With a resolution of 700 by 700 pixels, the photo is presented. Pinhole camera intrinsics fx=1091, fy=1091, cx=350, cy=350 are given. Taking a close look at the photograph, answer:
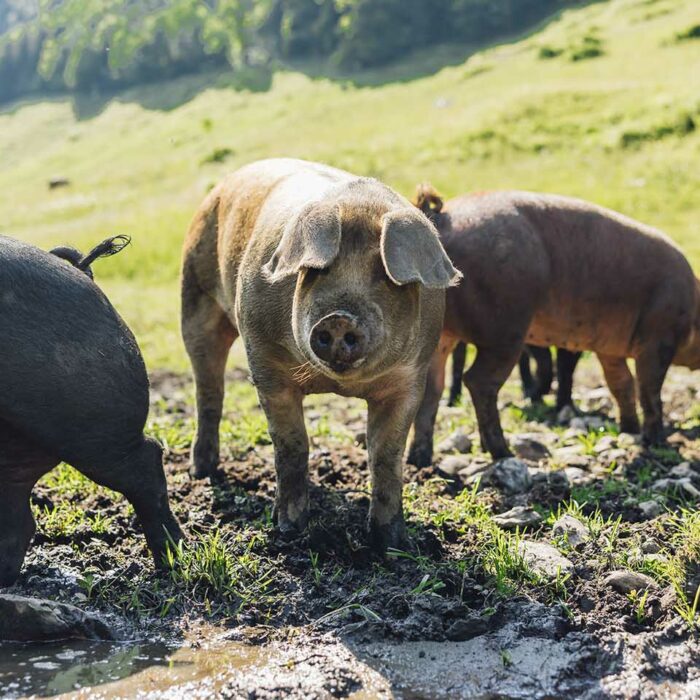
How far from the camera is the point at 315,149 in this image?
26.0 m

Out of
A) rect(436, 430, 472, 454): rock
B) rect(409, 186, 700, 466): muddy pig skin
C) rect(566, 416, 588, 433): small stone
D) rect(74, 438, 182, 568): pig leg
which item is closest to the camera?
rect(74, 438, 182, 568): pig leg

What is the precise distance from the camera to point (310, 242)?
4039mm

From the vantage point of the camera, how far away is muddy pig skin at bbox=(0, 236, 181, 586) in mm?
4094

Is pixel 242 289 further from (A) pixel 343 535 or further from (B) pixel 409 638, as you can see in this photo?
(B) pixel 409 638

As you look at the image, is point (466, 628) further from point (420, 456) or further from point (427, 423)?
point (427, 423)

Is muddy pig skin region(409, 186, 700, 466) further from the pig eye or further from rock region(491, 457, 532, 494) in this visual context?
the pig eye

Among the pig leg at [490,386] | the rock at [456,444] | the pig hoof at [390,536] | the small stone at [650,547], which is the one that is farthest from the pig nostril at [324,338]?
the rock at [456,444]

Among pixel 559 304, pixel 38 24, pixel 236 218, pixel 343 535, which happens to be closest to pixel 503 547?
→ pixel 343 535

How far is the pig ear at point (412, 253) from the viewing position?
156 inches

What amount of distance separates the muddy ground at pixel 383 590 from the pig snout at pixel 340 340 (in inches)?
41.8

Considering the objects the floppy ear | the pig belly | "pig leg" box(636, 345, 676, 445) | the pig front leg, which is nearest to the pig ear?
the floppy ear

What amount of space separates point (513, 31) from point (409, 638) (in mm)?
52623

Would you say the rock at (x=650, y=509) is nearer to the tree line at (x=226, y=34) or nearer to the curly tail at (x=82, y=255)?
the curly tail at (x=82, y=255)

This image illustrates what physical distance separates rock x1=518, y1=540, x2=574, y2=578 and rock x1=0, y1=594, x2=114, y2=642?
1789 millimetres
